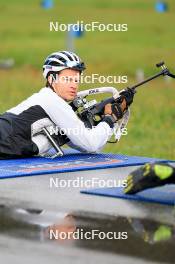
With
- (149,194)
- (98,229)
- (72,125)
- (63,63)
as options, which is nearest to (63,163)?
(72,125)

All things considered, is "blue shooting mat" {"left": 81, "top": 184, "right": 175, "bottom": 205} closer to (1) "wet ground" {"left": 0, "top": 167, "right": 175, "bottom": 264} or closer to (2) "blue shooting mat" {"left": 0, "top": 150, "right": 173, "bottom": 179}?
(1) "wet ground" {"left": 0, "top": 167, "right": 175, "bottom": 264}

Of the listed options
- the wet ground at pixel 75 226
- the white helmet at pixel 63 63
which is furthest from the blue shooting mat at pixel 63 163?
the white helmet at pixel 63 63

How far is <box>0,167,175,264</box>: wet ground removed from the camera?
7844mm

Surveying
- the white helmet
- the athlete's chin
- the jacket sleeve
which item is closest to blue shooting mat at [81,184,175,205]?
the jacket sleeve

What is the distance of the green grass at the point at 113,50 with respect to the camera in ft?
69.7

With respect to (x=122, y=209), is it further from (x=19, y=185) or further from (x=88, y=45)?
(x=88, y=45)

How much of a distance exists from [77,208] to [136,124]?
497 inches

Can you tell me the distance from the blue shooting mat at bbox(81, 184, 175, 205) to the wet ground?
9 centimetres

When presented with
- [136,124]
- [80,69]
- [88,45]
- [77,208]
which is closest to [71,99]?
[80,69]

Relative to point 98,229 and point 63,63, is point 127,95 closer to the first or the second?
point 63,63

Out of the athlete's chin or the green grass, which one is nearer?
the athlete's chin

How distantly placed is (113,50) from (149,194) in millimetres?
42249

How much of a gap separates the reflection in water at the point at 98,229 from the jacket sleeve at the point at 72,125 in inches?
114

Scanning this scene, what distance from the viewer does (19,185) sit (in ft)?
35.0
